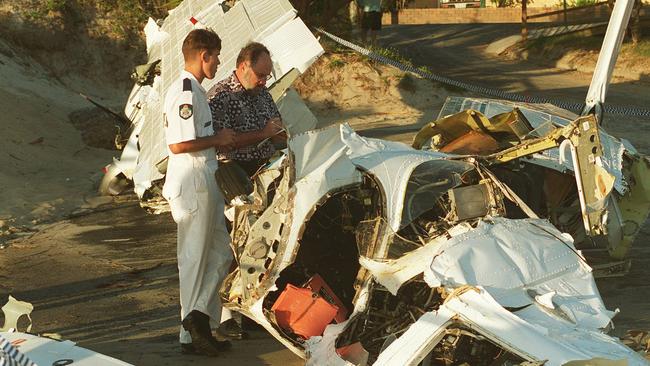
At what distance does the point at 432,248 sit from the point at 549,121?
8.47 ft

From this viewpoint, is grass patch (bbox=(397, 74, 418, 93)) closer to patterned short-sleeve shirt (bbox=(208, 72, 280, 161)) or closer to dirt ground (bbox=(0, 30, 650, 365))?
dirt ground (bbox=(0, 30, 650, 365))

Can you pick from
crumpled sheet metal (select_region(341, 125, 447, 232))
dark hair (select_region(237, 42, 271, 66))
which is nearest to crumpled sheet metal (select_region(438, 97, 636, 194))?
Result: crumpled sheet metal (select_region(341, 125, 447, 232))

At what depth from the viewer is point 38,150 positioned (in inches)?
613

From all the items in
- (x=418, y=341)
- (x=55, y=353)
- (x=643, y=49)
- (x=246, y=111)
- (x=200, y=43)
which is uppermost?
(x=200, y=43)

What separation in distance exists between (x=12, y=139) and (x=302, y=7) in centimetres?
664

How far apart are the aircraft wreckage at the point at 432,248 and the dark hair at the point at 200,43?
0.81 metres

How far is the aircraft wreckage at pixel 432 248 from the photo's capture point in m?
5.20

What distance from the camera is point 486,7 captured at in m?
47.1

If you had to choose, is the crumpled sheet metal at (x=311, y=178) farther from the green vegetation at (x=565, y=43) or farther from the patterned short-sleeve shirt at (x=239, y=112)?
the green vegetation at (x=565, y=43)

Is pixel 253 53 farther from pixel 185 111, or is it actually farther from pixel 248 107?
pixel 185 111

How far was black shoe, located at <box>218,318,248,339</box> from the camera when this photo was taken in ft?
24.3

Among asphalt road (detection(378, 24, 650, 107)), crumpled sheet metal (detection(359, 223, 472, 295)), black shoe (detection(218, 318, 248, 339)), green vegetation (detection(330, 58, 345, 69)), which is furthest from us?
asphalt road (detection(378, 24, 650, 107))

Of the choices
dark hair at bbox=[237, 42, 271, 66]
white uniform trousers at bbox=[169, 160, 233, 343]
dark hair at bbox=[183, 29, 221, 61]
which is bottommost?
white uniform trousers at bbox=[169, 160, 233, 343]

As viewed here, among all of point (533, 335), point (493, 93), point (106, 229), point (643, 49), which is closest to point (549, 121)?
point (533, 335)
